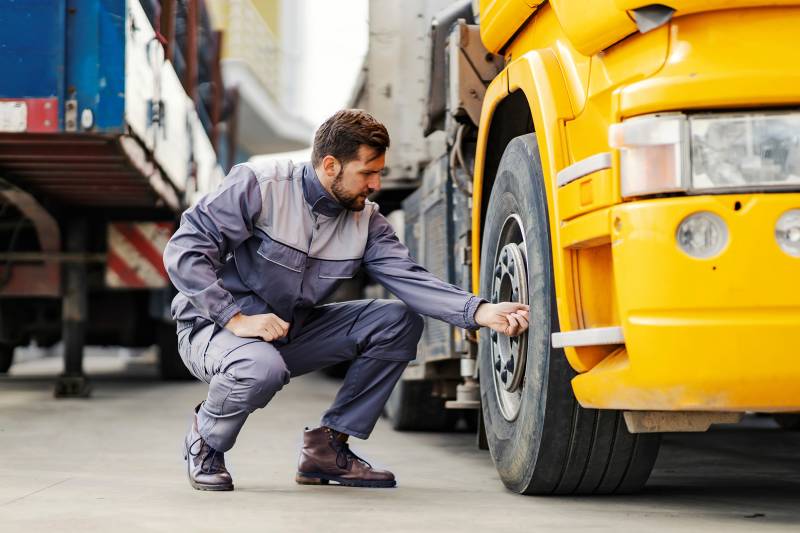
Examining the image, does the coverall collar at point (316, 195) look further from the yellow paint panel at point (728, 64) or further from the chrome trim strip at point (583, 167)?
the yellow paint panel at point (728, 64)

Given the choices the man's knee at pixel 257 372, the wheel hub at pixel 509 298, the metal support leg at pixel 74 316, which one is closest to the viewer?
the wheel hub at pixel 509 298

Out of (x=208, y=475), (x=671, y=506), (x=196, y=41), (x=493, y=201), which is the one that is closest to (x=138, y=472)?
(x=208, y=475)

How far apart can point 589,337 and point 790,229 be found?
554 mm

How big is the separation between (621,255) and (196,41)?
7.55m

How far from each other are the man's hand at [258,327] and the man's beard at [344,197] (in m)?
0.45

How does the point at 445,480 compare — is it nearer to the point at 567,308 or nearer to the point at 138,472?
the point at 138,472

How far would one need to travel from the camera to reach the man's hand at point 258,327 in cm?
388

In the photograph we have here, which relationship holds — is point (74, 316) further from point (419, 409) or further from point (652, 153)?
point (652, 153)

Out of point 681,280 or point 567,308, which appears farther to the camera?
point 567,308

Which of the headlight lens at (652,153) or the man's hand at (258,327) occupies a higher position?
the headlight lens at (652,153)

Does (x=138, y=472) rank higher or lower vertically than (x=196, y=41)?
lower

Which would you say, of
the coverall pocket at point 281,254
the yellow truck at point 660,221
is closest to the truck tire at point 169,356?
the coverall pocket at point 281,254

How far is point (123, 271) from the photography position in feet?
28.5

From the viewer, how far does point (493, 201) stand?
13.0 feet
